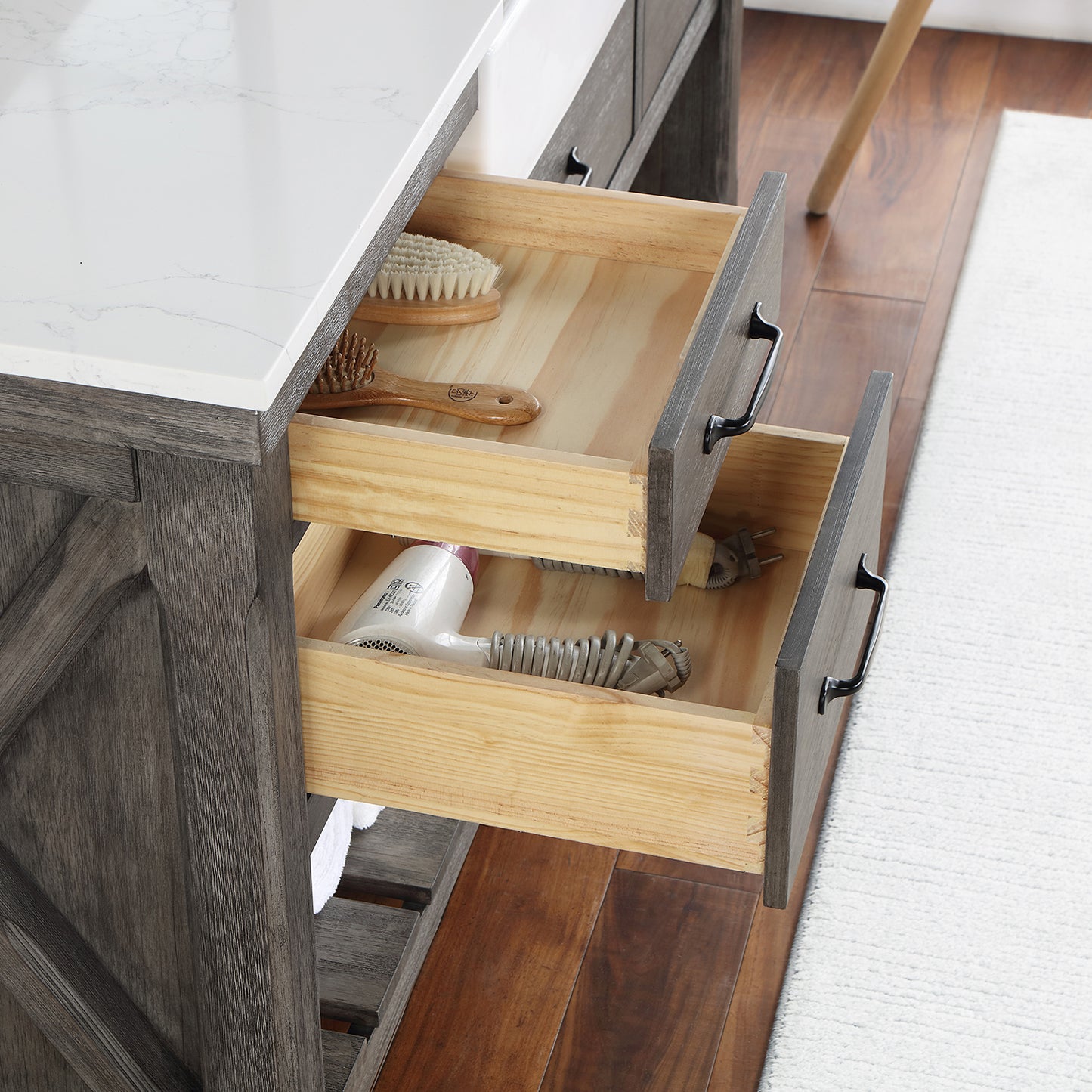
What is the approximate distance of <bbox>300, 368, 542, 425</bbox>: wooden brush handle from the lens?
0.94m

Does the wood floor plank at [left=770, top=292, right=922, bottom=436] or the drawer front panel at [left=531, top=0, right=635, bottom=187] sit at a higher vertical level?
the drawer front panel at [left=531, top=0, right=635, bottom=187]

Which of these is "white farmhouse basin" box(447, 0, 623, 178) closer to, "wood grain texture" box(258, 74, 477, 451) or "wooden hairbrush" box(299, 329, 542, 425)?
"wood grain texture" box(258, 74, 477, 451)

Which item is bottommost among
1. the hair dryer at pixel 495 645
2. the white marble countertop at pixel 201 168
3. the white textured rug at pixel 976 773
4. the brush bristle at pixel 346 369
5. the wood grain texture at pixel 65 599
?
the white textured rug at pixel 976 773

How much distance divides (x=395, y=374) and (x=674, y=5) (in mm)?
951

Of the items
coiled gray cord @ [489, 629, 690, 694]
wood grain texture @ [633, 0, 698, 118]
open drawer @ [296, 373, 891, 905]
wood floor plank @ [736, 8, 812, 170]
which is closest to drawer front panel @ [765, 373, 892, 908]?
open drawer @ [296, 373, 891, 905]

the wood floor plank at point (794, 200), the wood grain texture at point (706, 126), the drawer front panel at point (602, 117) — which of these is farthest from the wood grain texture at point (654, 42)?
the wood floor plank at point (794, 200)

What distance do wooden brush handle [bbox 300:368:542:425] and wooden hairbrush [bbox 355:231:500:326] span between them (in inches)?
3.6

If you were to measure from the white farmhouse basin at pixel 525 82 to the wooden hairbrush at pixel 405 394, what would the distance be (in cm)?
22

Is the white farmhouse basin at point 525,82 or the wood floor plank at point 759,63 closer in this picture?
the white farmhouse basin at point 525,82

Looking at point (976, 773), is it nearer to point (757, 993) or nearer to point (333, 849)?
point (757, 993)

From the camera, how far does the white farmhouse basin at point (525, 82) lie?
106 cm

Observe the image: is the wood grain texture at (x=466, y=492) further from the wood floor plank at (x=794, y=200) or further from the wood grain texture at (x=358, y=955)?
the wood floor plank at (x=794, y=200)

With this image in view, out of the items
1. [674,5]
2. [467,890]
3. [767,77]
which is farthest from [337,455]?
[767,77]

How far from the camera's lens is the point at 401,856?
1.32m
